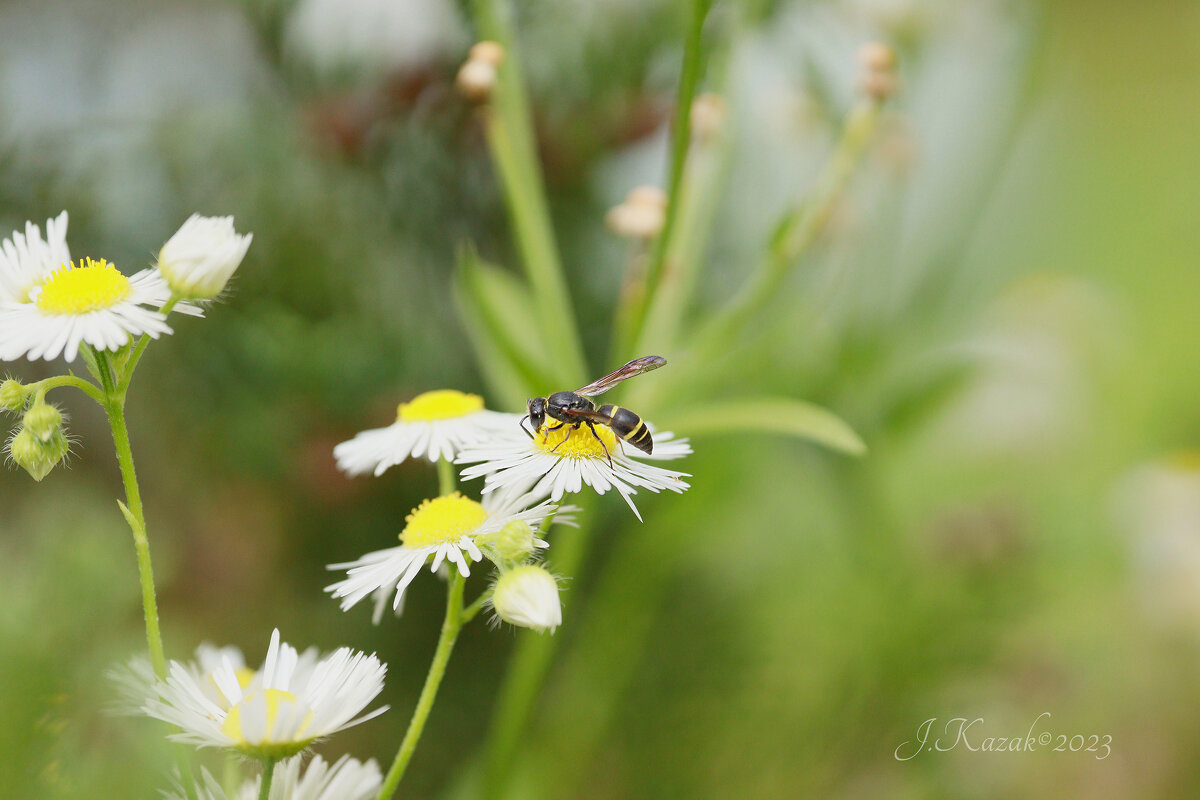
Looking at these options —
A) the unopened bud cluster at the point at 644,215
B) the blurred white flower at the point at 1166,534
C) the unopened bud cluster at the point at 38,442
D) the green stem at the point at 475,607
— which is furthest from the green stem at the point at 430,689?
the blurred white flower at the point at 1166,534

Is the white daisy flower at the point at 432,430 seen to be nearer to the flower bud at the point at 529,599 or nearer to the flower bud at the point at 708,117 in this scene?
the flower bud at the point at 529,599

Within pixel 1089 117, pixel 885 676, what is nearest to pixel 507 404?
pixel 885 676

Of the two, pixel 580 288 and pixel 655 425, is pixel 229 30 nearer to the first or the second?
pixel 580 288

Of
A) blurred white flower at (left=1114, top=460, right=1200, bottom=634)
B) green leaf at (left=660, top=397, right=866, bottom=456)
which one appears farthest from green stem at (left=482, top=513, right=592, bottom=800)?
blurred white flower at (left=1114, top=460, right=1200, bottom=634)

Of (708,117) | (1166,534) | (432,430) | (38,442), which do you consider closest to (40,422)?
(38,442)

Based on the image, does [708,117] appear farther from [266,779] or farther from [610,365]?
[266,779]

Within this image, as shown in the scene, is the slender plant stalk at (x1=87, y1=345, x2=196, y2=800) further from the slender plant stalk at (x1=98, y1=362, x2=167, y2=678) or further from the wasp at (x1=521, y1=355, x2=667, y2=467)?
the wasp at (x1=521, y1=355, x2=667, y2=467)

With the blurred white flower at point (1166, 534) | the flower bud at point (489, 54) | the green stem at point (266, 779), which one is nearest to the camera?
the green stem at point (266, 779)
